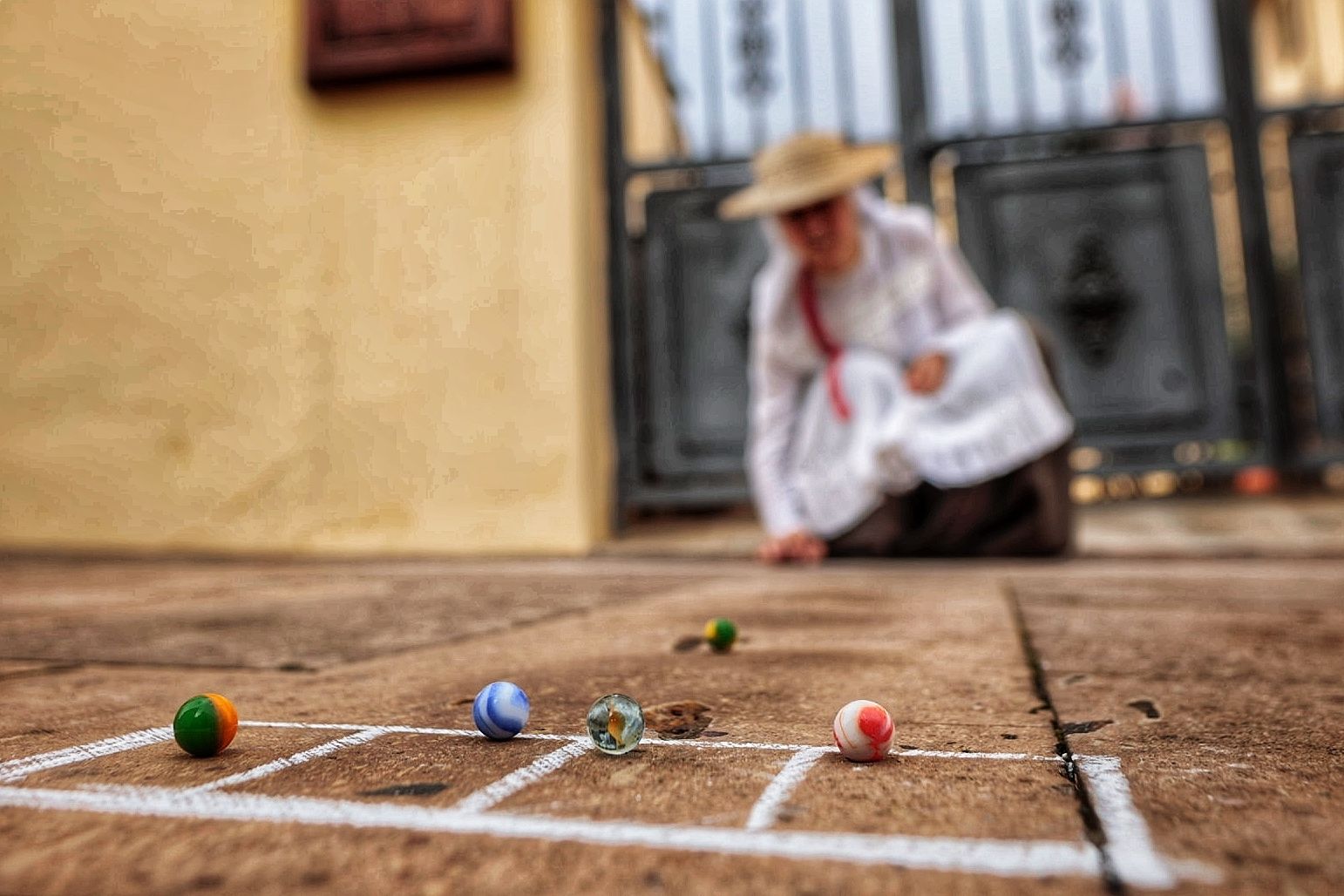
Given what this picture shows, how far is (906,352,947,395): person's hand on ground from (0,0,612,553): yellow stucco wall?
138 centimetres

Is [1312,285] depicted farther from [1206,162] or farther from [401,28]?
[401,28]

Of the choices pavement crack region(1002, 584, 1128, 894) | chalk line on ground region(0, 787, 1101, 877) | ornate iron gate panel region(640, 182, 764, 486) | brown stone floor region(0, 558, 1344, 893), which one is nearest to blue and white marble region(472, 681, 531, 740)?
brown stone floor region(0, 558, 1344, 893)

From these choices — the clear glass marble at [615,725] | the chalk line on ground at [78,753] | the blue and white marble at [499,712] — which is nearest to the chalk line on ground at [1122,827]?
the clear glass marble at [615,725]

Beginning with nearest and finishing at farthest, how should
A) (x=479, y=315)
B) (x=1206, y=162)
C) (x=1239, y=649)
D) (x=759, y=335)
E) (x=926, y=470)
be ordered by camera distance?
(x=1239, y=649), (x=926, y=470), (x=759, y=335), (x=479, y=315), (x=1206, y=162)

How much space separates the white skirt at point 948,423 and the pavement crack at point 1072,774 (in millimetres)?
1647

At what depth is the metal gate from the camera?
4277 mm

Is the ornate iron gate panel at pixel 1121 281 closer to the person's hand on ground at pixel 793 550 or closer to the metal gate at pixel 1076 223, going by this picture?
the metal gate at pixel 1076 223

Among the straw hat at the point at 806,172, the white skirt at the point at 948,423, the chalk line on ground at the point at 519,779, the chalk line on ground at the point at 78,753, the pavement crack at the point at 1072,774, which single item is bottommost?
the pavement crack at the point at 1072,774

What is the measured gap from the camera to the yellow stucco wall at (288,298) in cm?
404

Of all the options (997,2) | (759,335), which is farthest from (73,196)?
(997,2)

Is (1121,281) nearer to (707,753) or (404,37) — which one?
(404,37)

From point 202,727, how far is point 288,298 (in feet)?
11.6

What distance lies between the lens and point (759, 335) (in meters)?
3.48

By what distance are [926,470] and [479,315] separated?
6.10 ft
